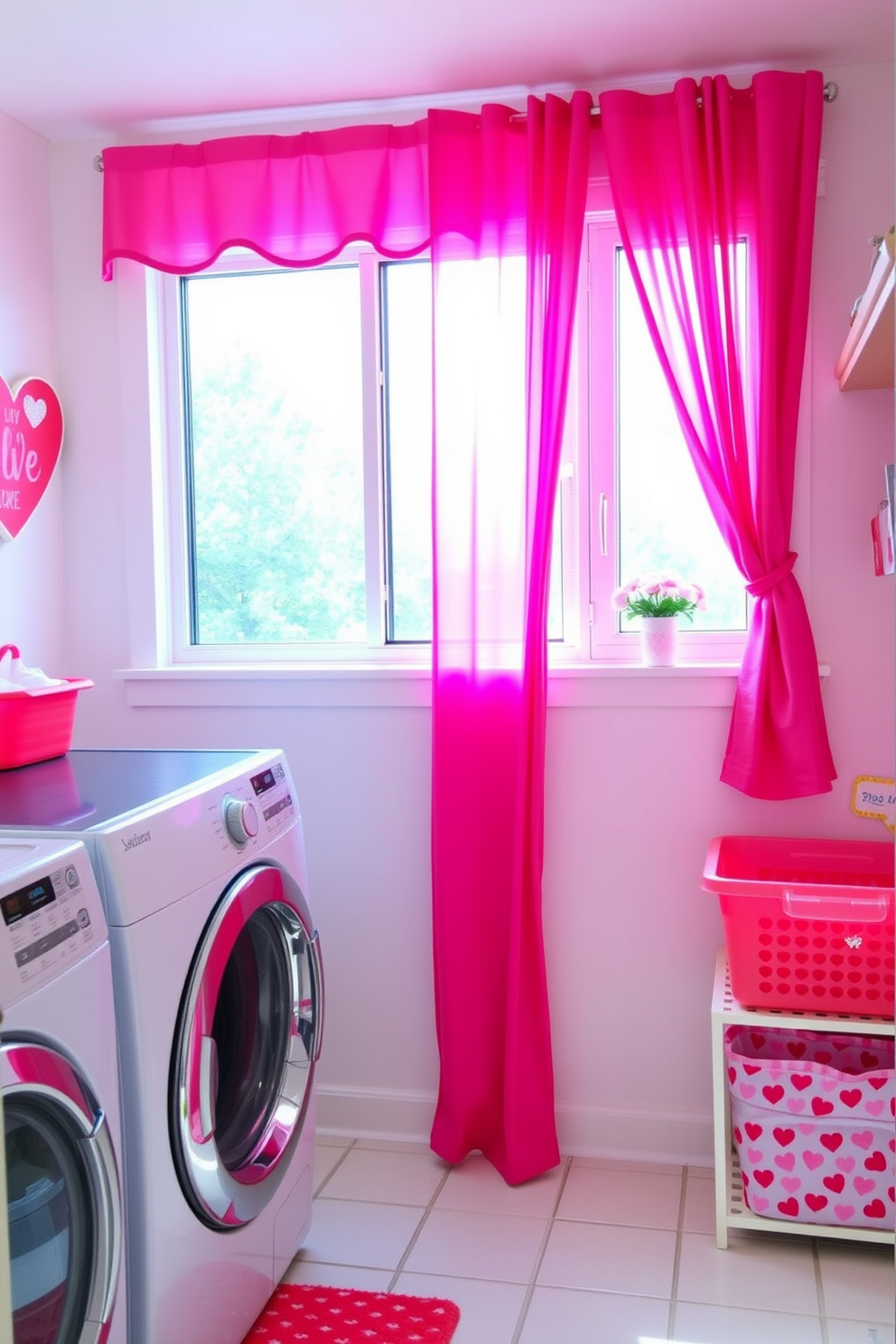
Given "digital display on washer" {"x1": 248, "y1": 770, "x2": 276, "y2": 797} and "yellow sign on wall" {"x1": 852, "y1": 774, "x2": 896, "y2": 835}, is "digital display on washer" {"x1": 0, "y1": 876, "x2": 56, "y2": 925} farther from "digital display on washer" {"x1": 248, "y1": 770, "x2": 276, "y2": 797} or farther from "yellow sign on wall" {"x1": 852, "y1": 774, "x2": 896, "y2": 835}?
"yellow sign on wall" {"x1": 852, "y1": 774, "x2": 896, "y2": 835}

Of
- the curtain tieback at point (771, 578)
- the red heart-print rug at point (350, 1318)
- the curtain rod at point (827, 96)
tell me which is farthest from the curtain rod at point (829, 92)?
the red heart-print rug at point (350, 1318)

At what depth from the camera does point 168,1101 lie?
1582 mm

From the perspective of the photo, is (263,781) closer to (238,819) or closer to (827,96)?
(238,819)

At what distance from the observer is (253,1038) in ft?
6.59

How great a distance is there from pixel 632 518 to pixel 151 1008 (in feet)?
5.19

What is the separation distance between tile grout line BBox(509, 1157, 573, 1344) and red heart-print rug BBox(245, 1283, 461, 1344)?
11cm

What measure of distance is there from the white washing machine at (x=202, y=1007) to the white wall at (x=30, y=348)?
0.52 metres

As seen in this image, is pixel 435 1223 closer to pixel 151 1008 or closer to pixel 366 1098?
pixel 366 1098

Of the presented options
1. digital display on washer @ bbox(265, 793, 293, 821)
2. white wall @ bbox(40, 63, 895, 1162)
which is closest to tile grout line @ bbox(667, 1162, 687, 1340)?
white wall @ bbox(40, 63, 895, 1162)

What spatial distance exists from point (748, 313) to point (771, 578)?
1.85 feet

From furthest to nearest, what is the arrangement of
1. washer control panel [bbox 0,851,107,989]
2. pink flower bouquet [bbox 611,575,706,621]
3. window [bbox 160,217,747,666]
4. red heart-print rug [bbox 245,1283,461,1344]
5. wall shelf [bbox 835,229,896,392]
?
window [bbox 160,217,747,666], pink flower bouquet [bbox 611,575,706,621], red heart-print rug [bbox 245,1283,461,1344], wall shelf [bbox 835,229,896,392], washer control panel [bbox 0,851,107,989]

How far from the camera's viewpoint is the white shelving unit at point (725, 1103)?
2141 millimetres

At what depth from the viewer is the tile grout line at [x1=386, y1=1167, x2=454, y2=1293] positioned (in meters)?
2.12

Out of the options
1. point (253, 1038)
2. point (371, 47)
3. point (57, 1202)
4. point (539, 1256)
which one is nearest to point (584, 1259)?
point (539, 1256)
